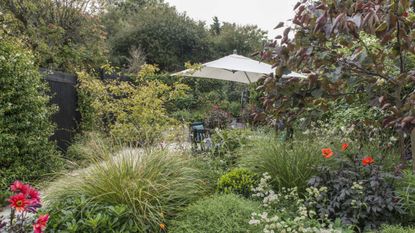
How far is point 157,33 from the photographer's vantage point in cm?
2112

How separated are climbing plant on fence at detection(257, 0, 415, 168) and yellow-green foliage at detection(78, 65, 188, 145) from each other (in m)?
3.04

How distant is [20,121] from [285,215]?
3816 mm

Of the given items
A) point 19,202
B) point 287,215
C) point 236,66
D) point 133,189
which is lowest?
point 287,215

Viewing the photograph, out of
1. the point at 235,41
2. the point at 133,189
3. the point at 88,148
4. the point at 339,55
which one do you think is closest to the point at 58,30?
the point at 88,148

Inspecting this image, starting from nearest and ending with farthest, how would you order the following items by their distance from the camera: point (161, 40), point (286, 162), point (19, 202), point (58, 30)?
point (19, 202) → point (286, 162) → point (58, 30) → point (161, 40)

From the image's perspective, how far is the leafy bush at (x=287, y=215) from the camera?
8.38 feet

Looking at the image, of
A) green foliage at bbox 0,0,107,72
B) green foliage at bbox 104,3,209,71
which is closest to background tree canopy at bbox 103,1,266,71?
green foliage at bbox 104,3,209,71

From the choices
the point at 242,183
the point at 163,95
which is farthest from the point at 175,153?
the point at 163,95

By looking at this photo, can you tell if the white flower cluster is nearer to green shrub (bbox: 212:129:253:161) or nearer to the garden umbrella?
green shrub (bbox: 212:129:253:161)

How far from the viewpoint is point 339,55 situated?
8.36 ft

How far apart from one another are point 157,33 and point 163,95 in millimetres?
14926

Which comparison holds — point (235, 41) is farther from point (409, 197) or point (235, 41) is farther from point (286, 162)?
point (409, 197)

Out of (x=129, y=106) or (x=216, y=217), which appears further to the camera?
(x=129, y=106)

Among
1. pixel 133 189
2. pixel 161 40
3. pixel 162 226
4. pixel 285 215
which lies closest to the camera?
pixel 162 226
